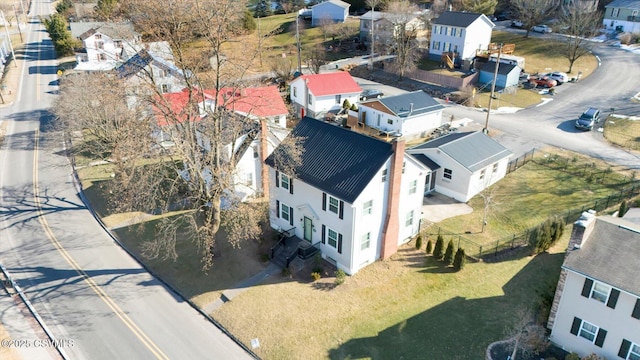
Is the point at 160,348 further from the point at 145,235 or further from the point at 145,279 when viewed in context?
the point at 145,235

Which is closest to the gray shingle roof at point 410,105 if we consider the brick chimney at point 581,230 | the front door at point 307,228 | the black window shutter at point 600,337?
the front door at point 307,228

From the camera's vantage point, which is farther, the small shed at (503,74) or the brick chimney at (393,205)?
the small shed at (503,74)

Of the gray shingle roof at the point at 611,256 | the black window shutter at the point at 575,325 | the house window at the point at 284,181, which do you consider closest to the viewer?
the gray shingle roof at the point at 611,256

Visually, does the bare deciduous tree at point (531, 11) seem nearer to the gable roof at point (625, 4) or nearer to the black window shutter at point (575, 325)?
the gable roof at point (625, 4)

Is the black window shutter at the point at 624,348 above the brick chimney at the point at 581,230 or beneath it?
beneath

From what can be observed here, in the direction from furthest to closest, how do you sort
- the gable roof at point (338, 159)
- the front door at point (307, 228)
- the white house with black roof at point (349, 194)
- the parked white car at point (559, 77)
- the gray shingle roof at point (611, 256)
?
1. the parked white car at point (559, 77)
2. the front door at point (307, 228)
3. the white house with black roof at point (349, 194)
4. the gable roof at point (338, 159)
5. the gray shingle roof at point (611, 256)
